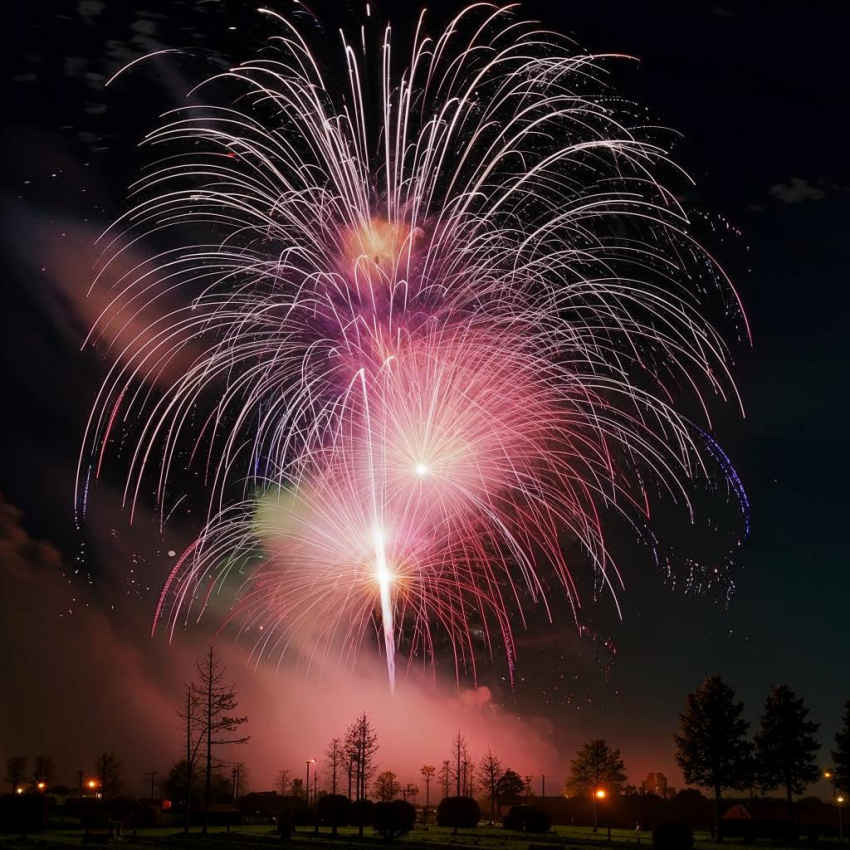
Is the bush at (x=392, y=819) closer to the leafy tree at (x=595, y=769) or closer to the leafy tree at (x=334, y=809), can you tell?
the leafy tree at (x=334, y=809)

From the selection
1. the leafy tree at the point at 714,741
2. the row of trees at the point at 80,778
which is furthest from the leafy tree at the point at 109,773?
the leafy tree at the point at 714,741

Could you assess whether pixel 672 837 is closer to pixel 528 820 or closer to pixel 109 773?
pixel 528 820

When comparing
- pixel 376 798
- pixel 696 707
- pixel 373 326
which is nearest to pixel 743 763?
pixel 696 707

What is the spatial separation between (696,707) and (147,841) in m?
39.3

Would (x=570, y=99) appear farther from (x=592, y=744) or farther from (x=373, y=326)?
(x=592, y=744)

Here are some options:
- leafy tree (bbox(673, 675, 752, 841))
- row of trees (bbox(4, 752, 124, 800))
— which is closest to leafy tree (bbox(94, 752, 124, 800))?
row of trees (bbox(4, 752, 124, 800))

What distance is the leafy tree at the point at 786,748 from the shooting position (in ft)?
216

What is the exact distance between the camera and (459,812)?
224 feet

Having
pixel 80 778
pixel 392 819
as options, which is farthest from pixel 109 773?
pixel 392 819

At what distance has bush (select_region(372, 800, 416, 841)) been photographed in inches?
2030

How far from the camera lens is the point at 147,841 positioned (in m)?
45.2

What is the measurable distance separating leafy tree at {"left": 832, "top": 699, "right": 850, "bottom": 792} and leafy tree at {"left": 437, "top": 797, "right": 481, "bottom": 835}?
80.4 ft

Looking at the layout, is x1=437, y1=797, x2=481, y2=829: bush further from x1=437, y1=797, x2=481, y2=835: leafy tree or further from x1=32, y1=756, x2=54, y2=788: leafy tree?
x1=32, y1=756, x2=54, y2=788: leafy tree

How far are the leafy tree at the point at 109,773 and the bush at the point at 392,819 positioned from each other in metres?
56.2
